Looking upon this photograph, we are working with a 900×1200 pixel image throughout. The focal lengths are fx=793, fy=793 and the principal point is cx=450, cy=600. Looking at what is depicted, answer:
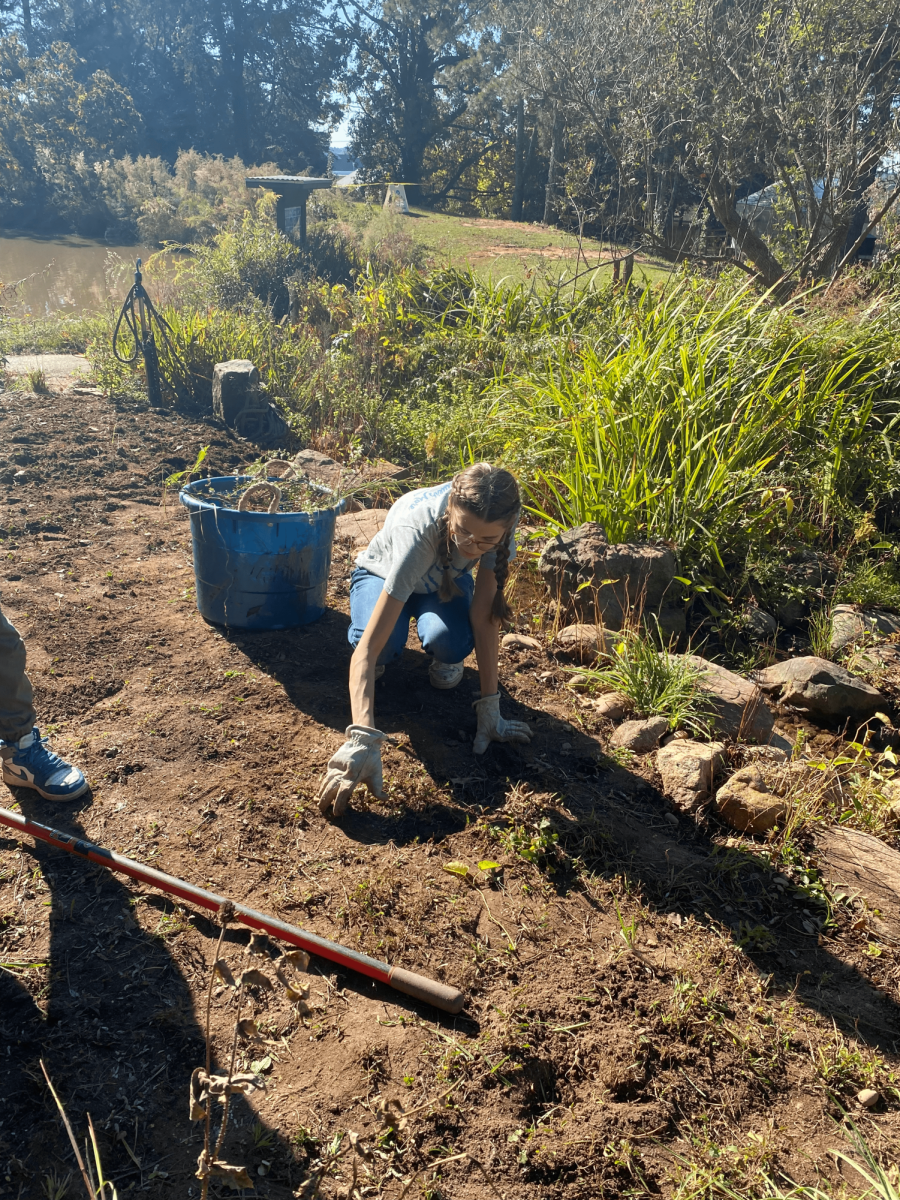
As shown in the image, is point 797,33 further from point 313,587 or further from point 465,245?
point 465,245

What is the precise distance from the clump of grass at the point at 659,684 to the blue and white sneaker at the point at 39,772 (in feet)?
5.98

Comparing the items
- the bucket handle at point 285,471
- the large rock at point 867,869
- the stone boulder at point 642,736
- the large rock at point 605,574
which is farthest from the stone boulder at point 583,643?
the bucket handle at point 285,471

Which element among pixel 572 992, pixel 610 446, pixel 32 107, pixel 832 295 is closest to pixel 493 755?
pixel 572 992

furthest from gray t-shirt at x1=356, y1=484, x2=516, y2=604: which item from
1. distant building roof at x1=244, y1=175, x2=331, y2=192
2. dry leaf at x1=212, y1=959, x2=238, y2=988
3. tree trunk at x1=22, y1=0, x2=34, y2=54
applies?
tree trunk at x1=22, y1=0, x2=34, y2=54

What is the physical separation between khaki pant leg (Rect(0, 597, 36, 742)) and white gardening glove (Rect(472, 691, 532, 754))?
139 centimetres

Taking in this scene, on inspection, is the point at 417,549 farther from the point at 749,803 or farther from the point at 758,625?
the point at 758,625

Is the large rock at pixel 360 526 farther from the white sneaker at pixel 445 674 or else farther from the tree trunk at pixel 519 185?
the tree trunk at pixel 519 185

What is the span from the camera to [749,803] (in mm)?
2424

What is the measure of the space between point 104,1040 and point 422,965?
73cm

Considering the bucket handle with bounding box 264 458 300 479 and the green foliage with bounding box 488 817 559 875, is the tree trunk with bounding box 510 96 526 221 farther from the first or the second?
the green foliage with bounding box 488 817 559 875

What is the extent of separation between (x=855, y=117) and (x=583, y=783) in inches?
228

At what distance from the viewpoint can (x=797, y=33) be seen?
581 cm

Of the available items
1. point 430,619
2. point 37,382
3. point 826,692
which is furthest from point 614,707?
point 37,382

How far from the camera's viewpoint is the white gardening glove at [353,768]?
2309 millimetres
